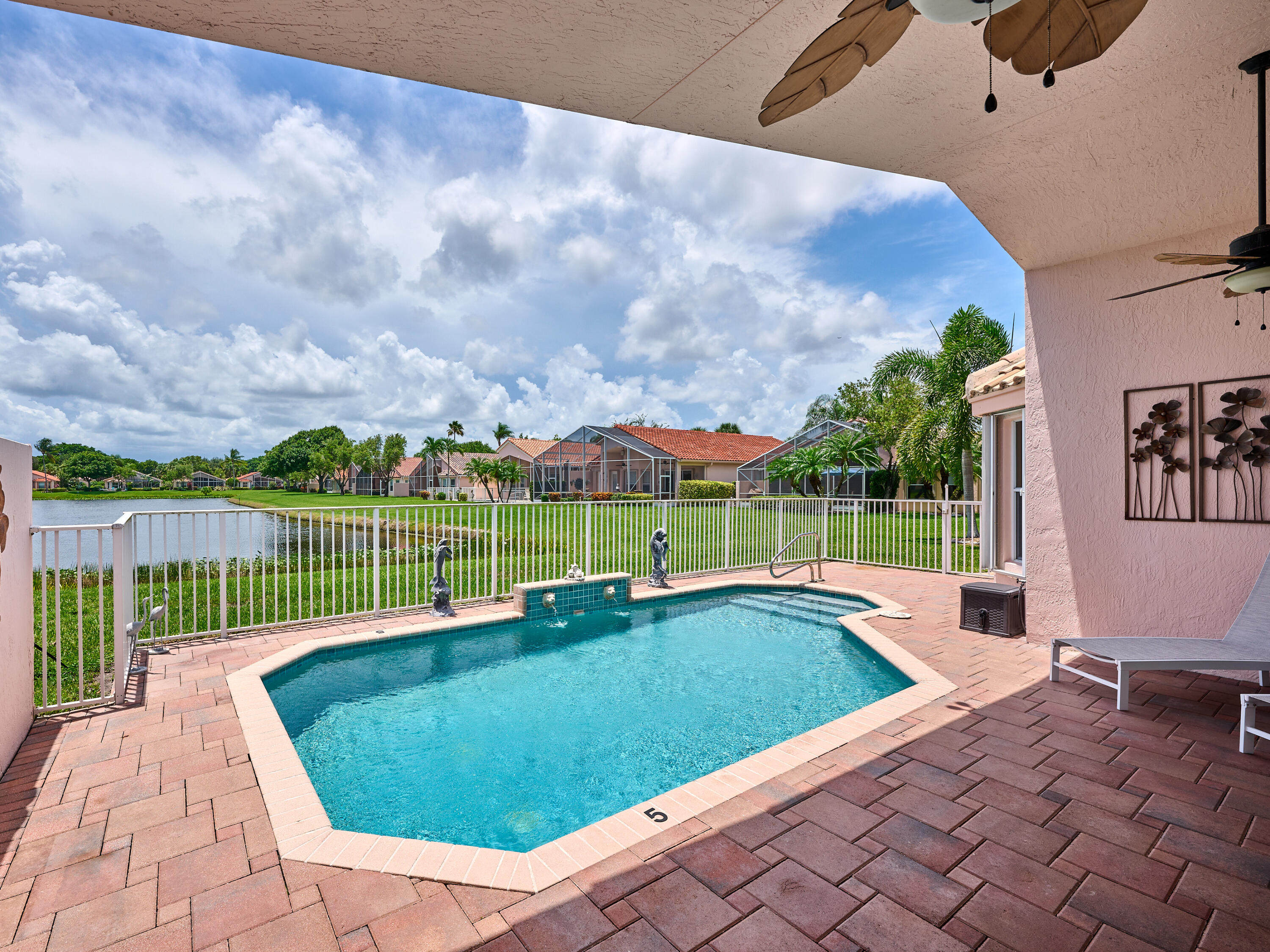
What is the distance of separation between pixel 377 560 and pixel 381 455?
6632cm

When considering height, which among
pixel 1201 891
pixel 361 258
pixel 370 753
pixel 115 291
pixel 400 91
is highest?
pixel 115 291

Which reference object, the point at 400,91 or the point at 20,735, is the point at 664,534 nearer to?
the point at 20,735

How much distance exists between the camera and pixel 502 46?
2469 millimetres

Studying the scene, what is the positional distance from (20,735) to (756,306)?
37.1 meters

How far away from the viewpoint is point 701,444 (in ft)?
106

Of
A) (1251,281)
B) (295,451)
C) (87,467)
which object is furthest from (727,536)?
(295,451)

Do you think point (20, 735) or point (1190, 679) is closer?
point (20, 735)

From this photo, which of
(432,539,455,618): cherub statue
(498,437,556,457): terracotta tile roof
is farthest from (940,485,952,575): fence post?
(498,437,556,457): terracotta tile roof

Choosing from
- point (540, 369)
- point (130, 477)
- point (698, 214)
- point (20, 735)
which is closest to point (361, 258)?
point (698, 214)

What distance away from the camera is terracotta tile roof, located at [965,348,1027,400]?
19.5 ft

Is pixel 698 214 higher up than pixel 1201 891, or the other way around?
pixel 698 214

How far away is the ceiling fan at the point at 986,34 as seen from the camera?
1.44m

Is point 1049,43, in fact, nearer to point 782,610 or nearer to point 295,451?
point 782,610

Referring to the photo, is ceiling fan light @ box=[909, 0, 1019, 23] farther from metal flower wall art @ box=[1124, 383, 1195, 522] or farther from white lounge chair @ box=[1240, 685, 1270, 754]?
metal flower wall art @ box=[1124, 383, 1195, 522]
